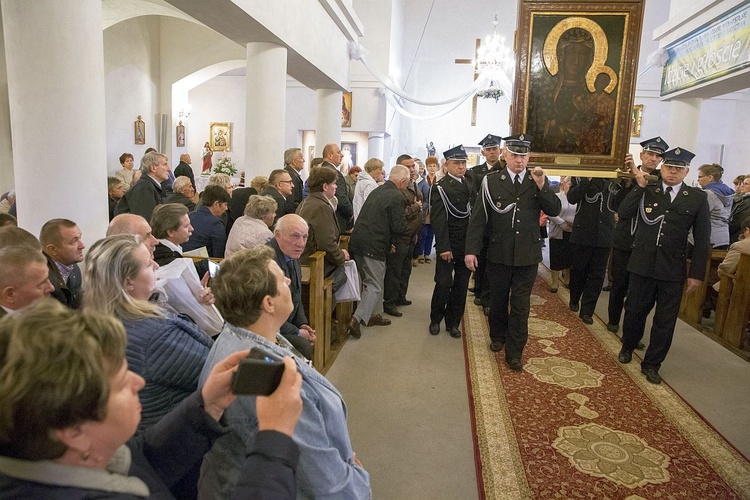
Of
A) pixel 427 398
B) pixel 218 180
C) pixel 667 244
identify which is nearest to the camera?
pixel 427 398

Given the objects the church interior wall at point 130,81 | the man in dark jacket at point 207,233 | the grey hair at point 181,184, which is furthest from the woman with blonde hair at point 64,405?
the church interior wall at point 130,81

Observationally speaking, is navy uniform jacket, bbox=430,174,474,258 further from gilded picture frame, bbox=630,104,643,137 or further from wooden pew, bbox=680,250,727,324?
gilded picture frame, bbox=630,104,643,137

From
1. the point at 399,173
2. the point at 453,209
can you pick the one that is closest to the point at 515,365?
the point at 453,209

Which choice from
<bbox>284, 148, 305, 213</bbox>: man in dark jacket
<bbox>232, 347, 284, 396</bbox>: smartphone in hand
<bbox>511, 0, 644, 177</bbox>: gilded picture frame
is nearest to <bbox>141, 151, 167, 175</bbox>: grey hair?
<bbox>284, 148, 305, 213</bbox>: man in dark jacket

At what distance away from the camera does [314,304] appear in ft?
13.3

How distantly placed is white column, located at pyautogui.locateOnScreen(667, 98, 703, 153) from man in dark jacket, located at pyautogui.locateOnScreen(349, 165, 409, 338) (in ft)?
21.0

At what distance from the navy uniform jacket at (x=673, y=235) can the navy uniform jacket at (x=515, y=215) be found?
719mm

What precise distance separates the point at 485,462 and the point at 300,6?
5.91 meters

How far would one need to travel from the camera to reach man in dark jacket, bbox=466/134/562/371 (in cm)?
431

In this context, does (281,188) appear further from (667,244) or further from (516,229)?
(667,244)

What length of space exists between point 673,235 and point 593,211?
1613 mm

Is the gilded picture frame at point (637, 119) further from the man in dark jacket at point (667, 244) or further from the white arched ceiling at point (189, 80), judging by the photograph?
the man in dark jacket at point (667, 244)

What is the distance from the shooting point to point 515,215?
4449 mm

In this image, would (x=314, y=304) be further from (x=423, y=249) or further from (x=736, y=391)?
(x=423, y=249)
